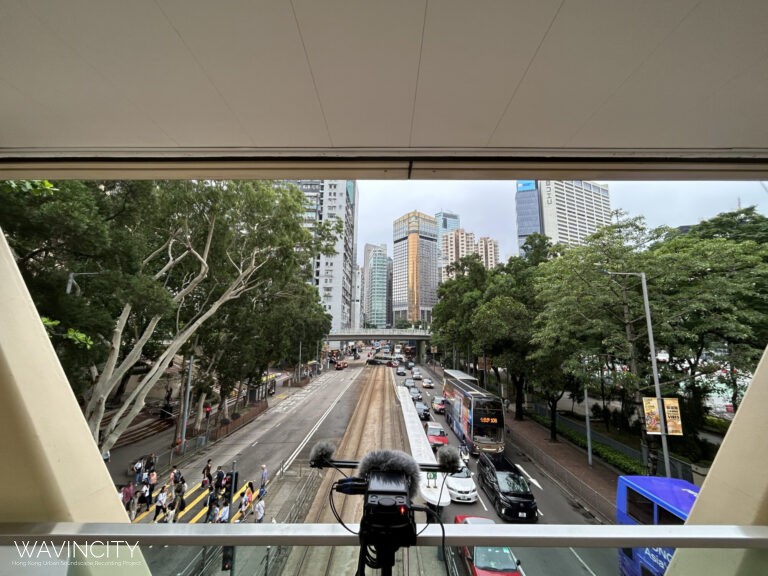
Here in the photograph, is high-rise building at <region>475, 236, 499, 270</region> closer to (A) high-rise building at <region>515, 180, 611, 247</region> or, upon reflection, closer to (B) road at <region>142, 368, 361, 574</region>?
(A) high-rise building at <region>515, 180, 611, 247</region>

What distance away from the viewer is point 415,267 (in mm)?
99062

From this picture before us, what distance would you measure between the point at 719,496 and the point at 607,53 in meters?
2.19

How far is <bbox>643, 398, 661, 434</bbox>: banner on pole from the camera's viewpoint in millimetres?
7766

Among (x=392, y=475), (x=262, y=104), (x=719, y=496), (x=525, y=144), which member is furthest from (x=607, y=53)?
(x=719, y=496)

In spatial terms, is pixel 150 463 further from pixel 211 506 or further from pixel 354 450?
pixel 354 450

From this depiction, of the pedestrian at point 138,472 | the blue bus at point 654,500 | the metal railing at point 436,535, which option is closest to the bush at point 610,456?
the blue bus at point 654,500

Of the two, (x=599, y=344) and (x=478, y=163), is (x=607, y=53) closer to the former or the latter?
(x=478, y=163)

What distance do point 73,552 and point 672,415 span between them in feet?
34.0

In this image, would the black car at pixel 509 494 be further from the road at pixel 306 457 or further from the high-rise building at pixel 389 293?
the high-rise building at pixel 389 293

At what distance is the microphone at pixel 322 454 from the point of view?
1.34m

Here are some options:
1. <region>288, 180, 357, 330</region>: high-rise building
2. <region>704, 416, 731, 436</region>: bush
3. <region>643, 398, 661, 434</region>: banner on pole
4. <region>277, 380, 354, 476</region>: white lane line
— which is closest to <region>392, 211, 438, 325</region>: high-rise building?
<region>288, 180, 357, 330</region>: high-rise building

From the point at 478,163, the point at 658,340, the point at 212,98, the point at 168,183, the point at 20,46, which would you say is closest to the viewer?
the point at 20,46

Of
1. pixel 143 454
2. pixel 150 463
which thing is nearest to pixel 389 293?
pixel 143 454

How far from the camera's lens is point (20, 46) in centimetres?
114
